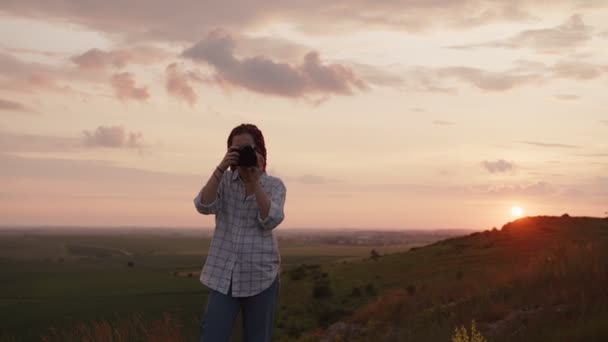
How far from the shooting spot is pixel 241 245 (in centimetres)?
433

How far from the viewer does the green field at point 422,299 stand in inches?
338

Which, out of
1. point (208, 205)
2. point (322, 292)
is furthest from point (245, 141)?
point (322, 292)

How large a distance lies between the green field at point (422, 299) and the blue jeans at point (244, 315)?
154 inches

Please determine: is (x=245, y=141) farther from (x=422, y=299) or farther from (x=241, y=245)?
Answer: (x=422, y=299)

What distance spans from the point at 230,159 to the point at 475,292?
9.25 metres

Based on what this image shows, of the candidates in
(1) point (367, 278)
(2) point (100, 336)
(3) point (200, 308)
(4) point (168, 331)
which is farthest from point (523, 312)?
(3) point (200, 308)

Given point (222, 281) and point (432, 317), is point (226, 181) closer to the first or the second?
point (222, 281)

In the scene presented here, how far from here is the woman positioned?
4.28 metres

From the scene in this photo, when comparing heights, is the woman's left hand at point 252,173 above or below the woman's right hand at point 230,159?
below

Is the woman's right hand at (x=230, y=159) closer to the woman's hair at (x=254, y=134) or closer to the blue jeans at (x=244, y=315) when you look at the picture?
the woman's hair at (x=254, y=134)

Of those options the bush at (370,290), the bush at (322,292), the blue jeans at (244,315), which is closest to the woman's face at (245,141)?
the blue jeans at (244,315)

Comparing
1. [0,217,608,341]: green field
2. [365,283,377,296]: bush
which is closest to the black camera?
[0,217,608,341]: green field

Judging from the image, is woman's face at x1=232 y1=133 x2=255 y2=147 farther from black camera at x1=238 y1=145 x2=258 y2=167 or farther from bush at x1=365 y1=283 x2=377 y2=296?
bush at x1=365 y1=283 x2=377 y2=296

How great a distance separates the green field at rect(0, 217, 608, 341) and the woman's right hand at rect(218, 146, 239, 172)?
4.34 metres
